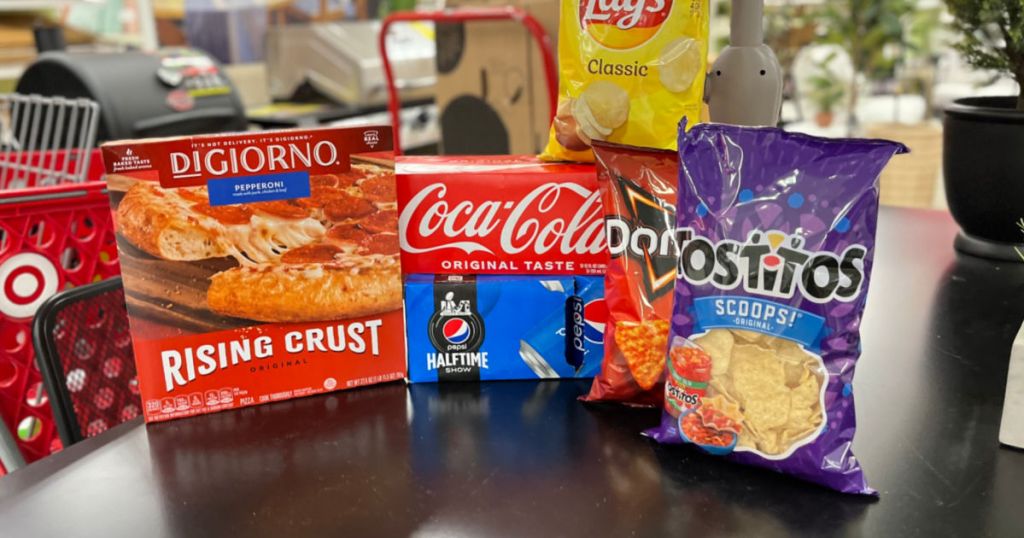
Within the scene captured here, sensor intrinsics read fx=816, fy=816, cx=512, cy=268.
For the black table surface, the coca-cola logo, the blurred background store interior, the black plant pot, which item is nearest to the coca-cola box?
the coca-cola logo

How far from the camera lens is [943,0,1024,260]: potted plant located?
1.21 meters

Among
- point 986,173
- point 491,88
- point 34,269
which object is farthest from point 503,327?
point 491,88

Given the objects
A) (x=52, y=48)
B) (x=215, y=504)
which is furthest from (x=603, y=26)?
(x=52, y=48)

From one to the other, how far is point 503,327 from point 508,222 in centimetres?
12

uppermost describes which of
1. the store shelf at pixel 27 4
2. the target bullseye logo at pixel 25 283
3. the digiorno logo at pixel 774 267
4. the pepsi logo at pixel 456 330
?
the store shelf at pixel 27 4

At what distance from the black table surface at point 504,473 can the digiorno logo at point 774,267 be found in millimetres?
168

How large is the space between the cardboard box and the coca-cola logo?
3.68 feet

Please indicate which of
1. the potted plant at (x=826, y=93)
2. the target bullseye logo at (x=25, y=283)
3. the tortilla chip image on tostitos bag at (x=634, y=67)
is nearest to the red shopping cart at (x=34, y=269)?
the target bullseye logo at (x=25, y=283)

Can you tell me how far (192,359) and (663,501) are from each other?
0.51m

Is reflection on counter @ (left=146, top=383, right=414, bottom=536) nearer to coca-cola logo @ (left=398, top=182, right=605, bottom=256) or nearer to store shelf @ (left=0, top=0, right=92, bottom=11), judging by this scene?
coca-cola logo @ (left=398, top=182, right=605, bottom=256)

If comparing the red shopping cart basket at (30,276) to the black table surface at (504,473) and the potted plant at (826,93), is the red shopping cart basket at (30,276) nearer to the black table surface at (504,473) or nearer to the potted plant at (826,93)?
the black table surface at (504,473)

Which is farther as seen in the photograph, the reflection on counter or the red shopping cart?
the red shopping cart

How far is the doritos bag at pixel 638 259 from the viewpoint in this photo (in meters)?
0.81

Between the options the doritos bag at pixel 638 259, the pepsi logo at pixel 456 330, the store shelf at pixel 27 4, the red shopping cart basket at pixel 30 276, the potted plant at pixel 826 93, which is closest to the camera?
the doritos bag at pixel 638 259
